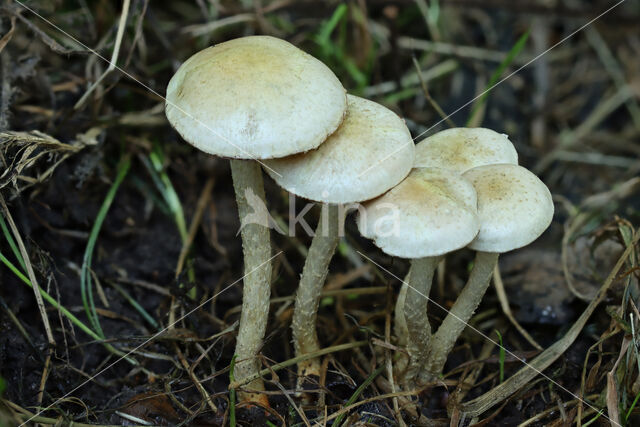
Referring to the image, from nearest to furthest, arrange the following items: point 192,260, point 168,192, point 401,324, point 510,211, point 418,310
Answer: point 510,211 < point 418,310 < point 401,324 < point 192,260 < point 168,192

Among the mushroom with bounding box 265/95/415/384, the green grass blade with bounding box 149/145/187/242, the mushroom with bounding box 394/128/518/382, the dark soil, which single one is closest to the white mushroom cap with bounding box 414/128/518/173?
the mushroom with bounding box 394/128/518/382

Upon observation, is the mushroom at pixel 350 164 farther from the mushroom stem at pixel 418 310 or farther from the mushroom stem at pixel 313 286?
the mushroom stem at pixel 418 310

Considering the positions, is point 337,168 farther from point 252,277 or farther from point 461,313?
point 461,313

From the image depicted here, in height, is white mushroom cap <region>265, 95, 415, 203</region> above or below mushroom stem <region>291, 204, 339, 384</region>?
above

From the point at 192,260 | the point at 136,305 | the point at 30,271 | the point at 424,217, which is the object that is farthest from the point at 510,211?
the point at 30,271

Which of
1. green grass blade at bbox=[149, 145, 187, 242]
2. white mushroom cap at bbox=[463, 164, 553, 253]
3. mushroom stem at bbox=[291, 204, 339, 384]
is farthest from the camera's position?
green grass blade at bbox=[149, 145, 187, 242]

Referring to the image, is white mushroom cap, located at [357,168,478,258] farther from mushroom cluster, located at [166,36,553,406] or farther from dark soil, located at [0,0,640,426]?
dark soil, located at [0,0,640,426]

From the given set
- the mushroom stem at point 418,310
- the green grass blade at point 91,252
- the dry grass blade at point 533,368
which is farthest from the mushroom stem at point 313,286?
the green grass blade at point 91,252

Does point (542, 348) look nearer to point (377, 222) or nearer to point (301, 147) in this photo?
point (377, 222)

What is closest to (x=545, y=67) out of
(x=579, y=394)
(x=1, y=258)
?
(x=579, y=394)
